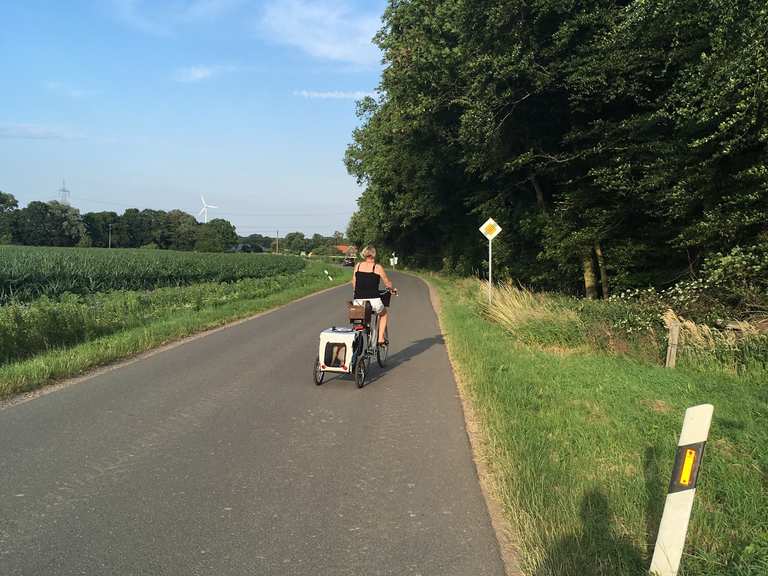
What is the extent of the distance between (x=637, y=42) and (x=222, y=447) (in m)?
12.9

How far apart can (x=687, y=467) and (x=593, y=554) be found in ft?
2.69

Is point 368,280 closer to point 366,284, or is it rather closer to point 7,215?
point 366,284

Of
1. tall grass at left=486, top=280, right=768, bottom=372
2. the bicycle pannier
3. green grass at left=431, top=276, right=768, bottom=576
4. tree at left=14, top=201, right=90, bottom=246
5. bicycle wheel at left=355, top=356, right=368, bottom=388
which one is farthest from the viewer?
tree at left=14, top=201, right=90, bottom=246

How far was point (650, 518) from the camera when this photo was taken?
352 cm

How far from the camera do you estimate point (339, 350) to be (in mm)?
7449

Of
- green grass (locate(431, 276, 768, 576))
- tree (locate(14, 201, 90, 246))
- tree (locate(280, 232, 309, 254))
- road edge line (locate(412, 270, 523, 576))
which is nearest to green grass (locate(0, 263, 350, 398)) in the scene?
road edge line (locate(412, 270, 523, 576))

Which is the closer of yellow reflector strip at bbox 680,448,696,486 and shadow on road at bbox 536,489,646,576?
yellow reflector strip at bbox 680,448,696,486

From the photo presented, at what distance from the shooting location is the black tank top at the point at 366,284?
834cm

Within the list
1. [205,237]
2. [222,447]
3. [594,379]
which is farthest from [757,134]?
[205,237]

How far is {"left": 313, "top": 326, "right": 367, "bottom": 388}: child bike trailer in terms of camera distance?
7367mm

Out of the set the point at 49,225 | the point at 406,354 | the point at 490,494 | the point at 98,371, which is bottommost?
the point at 406,354

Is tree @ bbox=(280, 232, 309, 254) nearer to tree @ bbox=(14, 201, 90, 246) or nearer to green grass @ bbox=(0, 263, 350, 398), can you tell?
tree @ bbox=(14, 201, 90, 246)

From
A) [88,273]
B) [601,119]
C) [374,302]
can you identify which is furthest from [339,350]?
[88,273]

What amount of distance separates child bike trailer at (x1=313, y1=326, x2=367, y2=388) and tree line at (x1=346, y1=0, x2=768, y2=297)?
6.57 metres
